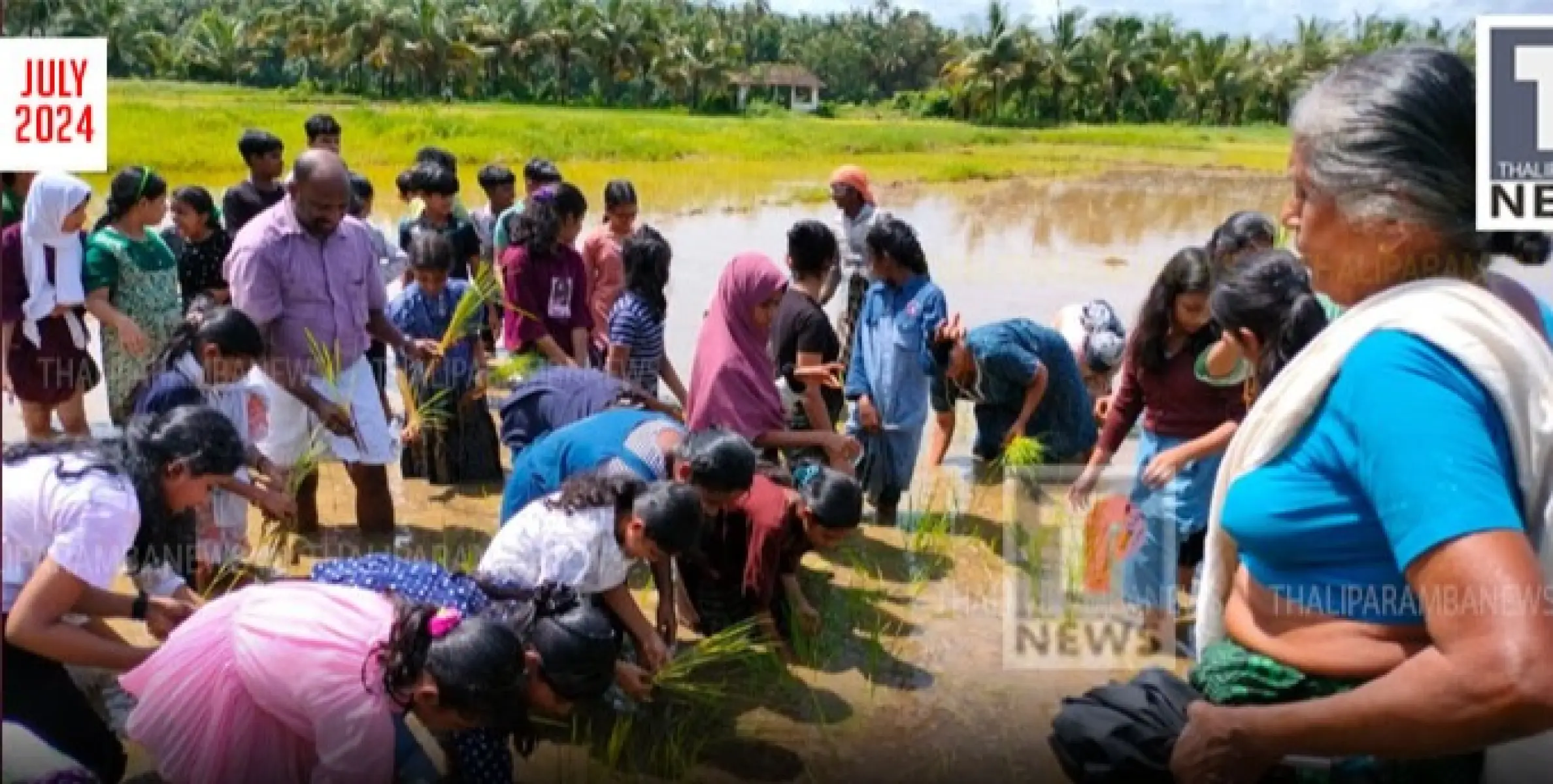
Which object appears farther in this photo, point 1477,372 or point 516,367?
point 516,367

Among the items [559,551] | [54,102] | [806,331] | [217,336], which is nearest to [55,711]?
[559,551]

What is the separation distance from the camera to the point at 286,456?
181 inches

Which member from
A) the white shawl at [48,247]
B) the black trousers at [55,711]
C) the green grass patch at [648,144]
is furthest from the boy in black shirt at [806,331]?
the green grass patch at [648,144]

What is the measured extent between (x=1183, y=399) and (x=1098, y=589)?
785 millimetres

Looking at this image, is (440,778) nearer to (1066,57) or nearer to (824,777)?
(824,777)

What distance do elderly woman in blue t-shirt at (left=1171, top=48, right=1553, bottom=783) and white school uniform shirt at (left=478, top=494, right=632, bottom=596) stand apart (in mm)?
1893

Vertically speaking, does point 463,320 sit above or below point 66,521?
above

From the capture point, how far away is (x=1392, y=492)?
4.20 ft

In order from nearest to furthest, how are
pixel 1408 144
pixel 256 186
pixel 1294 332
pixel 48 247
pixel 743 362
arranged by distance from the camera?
pixel 1408 144, pixel 1294 332, pixel 743 362, pixel 48 247, pixel 256 186

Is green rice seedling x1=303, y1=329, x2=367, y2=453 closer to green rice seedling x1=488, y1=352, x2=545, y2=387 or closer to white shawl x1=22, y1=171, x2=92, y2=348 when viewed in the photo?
white shawl x1=22, y1=171, x2=92, y2=348

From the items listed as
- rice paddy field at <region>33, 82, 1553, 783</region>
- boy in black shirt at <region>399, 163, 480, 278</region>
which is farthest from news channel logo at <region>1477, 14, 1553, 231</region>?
boy in black shirt at <region>399, 163, 480, 278</region>

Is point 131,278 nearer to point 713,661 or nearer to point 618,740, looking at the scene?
point 713,661

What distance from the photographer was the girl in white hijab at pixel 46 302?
4.84 m

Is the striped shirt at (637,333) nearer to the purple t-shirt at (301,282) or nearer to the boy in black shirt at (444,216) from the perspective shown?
the purple t-shirt at (301,282)
